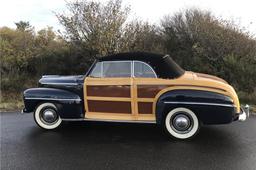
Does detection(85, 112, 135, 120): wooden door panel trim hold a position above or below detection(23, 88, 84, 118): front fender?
below

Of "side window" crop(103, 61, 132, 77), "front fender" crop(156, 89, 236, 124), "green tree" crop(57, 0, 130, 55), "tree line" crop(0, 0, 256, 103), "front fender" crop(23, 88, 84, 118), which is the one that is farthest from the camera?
"green tree" crop(57, 0, 130, 55)

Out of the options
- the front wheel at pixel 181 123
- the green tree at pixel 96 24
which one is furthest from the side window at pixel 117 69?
the green tree at pixel 96 24

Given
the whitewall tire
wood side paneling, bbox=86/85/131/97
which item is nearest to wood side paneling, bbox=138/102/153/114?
wood side paneling, bbox=86/85/131/97

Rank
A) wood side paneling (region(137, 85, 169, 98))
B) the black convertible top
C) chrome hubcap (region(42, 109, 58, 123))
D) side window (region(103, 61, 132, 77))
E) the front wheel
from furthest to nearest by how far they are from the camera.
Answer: chrome hubcap (region(42, 109, 58, 123)) → side window (region(103, 61, 132, 77)) → the black convertible top → wood side paneling (region(137, 85, 169, 98)) → the front wheel

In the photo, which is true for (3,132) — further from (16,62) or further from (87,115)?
(16,62)

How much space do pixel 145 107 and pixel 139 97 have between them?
0.71 ft

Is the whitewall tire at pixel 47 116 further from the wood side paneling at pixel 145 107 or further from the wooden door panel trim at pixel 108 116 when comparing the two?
the wood side paneling at pixel 145 107

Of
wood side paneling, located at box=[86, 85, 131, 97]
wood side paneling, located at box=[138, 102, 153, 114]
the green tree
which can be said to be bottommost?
wood side paneling, located at box=[138, 102, 153, 114]

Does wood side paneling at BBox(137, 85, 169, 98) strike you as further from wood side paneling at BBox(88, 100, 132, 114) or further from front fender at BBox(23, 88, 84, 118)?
front fender at BBox(23, 88, 84, 118)

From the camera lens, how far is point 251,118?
328 inches

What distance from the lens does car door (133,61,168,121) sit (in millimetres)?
6859

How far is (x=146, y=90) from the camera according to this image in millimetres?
6883

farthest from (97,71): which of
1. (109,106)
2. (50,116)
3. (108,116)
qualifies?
(50,116)

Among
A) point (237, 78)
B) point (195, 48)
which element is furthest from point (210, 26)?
point (237, 78)
